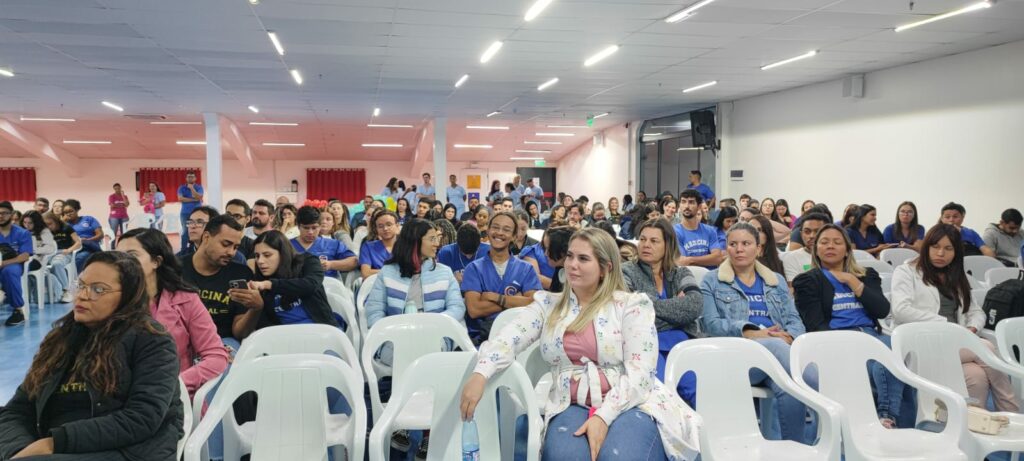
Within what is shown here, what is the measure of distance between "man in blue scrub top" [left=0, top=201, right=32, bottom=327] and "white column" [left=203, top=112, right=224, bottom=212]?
229 inches

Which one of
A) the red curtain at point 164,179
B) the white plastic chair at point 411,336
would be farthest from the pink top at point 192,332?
the red curtain at point 164,179

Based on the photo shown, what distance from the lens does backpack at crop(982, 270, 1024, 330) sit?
11.7ft

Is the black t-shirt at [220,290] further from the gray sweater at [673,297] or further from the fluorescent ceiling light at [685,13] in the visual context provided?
the fluorescent ceiling light at [685,13]

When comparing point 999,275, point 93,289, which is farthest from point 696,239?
point 93,289

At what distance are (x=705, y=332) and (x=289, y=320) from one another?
2.17 m

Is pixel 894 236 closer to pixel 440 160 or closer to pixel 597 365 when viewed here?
pixel 597 365

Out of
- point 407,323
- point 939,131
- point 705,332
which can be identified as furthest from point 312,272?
point 939,131

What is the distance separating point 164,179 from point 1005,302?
833 inches

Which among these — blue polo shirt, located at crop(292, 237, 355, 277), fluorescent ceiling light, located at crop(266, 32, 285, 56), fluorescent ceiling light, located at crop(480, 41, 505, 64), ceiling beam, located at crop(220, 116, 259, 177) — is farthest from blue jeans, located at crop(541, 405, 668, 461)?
ceiling beam, located at crop(220, 116, 259, 177)

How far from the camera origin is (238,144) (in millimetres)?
16438

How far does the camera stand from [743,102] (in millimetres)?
11969

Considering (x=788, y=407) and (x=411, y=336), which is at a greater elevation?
(x=411, y=336)

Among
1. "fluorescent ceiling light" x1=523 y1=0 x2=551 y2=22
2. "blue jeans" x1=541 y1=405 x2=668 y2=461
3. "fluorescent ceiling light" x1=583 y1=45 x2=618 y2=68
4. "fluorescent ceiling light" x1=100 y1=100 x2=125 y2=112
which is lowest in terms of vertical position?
"blue jeans" x1=541 y1=405 x2=668 y2=461

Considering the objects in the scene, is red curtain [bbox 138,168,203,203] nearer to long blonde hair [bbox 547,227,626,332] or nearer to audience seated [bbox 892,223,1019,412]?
long blonde hair [bbox 547,227,626,332]
